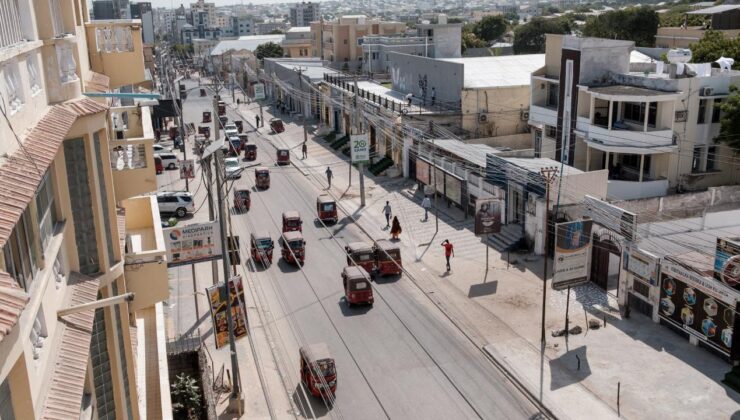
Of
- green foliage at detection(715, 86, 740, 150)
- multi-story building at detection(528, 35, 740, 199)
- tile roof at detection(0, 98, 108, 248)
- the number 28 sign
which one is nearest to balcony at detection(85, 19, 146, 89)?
tile roof at detection(0, 98, 108, 248)

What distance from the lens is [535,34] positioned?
131750mm

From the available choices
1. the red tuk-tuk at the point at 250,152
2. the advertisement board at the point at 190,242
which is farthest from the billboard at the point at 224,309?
the red tuk-tuk at the point at 250,152

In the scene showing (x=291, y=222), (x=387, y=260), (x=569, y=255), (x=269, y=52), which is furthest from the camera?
(x=269, y=52)

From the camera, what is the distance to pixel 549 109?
4712 centimetres

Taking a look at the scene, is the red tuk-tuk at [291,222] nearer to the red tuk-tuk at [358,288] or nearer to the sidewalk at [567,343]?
the sidewalk at [567,343]

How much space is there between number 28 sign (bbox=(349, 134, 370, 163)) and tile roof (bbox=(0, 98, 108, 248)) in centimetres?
3451

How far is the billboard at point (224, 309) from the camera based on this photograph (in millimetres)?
21562

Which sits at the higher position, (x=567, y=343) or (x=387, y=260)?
(x=387, y=260)

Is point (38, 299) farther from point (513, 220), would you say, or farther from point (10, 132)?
point (513, 220)

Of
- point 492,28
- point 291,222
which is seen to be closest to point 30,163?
point 291,222

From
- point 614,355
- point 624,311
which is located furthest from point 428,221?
point 614,355

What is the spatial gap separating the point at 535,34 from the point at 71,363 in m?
134

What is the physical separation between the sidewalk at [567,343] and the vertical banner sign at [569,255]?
1772 mm

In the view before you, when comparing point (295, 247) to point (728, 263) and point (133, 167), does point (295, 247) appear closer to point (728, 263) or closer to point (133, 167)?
point (728, 263)
